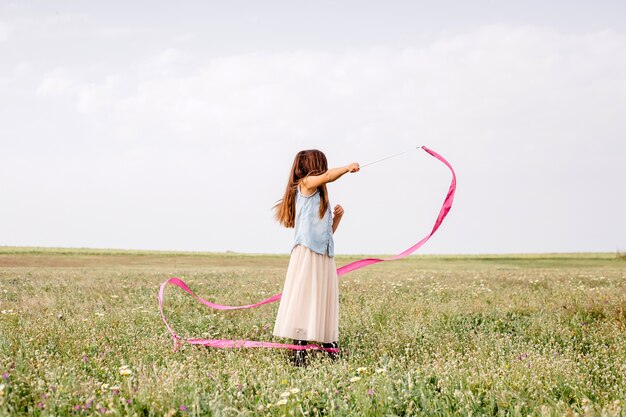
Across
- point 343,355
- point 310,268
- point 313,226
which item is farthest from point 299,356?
point 313,226

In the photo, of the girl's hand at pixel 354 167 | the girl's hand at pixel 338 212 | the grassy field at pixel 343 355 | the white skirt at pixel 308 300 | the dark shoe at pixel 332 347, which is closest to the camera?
the grassy field at pixel 343 355

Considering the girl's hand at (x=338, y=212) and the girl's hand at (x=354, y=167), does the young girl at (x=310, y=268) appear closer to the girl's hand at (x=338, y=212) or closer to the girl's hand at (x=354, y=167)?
the girl's hand at (x=338, y=212)

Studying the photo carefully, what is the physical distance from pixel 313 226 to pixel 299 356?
1522mm

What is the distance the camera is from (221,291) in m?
13.5

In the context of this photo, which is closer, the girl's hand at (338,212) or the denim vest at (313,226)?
the denim vest at (313,226)

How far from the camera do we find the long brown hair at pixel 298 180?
7.31 meters

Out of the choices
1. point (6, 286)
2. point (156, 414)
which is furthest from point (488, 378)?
point (6, 286)

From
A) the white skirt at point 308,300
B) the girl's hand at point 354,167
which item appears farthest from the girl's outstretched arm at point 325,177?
the white skirt at point 308,300

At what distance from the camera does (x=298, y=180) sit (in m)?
7.51

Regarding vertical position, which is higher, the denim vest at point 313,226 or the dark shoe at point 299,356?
the denim vest at point 313,226

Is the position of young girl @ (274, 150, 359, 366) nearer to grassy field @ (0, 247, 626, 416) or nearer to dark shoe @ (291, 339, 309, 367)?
dark shoe @ (291, 339, 309, 367)

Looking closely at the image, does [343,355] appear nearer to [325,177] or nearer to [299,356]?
[299,356]

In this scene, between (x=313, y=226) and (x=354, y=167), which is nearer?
(x=354, y=167)

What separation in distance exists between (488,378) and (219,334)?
4.50 metres
